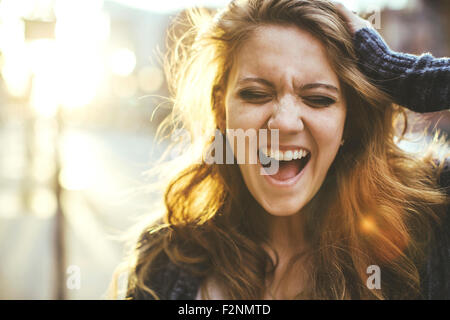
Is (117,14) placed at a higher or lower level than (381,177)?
higher

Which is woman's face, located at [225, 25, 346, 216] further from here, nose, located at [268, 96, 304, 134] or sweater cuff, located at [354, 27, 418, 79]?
sweater cuff, located at [354, 27, 418, 79]

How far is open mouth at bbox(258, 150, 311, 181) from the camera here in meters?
1.71

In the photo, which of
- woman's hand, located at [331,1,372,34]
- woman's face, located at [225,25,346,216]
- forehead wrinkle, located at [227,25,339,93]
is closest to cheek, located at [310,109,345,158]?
woman's face, located at [225,25,346,216]

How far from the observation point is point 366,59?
5.52ft

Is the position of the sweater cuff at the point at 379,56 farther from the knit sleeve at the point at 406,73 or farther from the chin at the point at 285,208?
the chin at the point at 285,208

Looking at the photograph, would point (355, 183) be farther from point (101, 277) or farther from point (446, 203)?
point (101, 277)

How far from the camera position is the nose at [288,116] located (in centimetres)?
157

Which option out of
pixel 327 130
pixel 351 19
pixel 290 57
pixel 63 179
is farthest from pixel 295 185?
pixel 63 179

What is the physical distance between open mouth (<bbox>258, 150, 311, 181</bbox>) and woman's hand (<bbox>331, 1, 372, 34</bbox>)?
21.2 inches

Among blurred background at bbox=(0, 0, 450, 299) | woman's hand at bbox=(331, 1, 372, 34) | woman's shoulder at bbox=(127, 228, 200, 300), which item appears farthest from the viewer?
blurred background at bbox=(0, 0, 450, 299)

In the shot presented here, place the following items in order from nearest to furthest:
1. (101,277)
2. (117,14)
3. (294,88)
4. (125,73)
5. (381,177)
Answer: (294,88) → (381,177) → (101,277) → (125,73) → (117,14)

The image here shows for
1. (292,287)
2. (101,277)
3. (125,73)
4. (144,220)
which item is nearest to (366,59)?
(292,287)

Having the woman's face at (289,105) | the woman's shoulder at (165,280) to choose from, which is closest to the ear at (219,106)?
the woman's face at (289,105)
